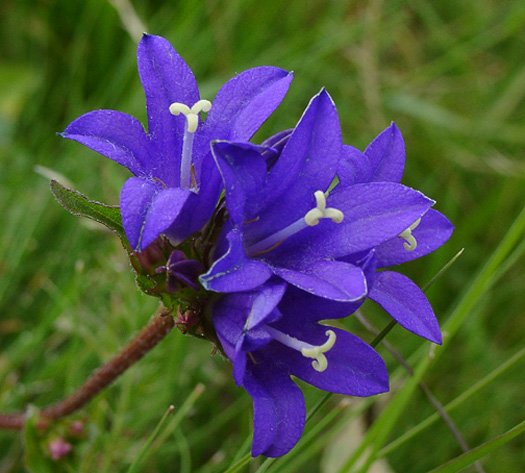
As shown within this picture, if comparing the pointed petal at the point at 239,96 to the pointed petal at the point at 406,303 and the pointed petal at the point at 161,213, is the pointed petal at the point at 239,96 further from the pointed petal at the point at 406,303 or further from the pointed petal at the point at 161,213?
the pointed petal at the point at 406,303

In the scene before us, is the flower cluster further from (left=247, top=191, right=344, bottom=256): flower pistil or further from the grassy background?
the grassy background

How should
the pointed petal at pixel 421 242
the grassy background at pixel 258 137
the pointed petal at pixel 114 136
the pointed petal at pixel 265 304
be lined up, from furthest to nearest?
1. the grassy background at pixel 258 137
2. the pointed petal at pixel 421 242
3. the pointed petal at pixel 114 136
4. the pointed petal at pixel 265 304

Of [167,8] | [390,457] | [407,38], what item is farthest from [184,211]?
[407,38]

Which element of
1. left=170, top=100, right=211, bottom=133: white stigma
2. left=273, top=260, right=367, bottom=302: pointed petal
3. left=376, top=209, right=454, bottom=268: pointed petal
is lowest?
left=376, top=209, right=454, bottom=268: pointed petal

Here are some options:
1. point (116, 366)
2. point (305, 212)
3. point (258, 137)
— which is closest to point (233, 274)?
point (305, 212)

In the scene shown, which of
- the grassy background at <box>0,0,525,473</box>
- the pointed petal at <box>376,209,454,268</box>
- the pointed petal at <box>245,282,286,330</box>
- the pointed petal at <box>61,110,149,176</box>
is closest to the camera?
the pointed petal at <box>245,282,286,330</box>

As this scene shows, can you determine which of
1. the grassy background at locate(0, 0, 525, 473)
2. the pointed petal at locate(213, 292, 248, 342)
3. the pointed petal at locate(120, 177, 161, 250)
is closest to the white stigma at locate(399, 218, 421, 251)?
the pointed petal at locate(213, 292, 248, 342)

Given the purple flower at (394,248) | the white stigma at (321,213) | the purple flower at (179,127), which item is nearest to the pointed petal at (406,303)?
the purple flower at (394,248)

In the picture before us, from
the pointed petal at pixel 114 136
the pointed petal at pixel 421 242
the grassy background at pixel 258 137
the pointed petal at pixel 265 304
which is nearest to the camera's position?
the pointed petal at pixel 265 304
